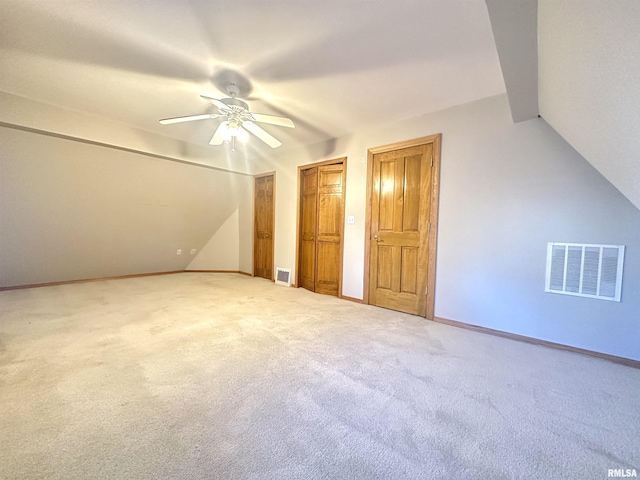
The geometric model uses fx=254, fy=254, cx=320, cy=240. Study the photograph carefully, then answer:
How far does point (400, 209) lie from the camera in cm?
328

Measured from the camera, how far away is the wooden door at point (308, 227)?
169 inches

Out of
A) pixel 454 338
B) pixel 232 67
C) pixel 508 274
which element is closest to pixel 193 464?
pixel 454 338

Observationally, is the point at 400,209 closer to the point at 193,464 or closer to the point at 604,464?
the point at 604,464

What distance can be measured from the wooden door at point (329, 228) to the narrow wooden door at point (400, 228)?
1.96 feet

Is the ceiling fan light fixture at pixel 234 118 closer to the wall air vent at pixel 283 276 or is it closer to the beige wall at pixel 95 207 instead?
the beige wall at pixel 95 207

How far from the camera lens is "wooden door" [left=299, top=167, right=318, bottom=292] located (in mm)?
4297

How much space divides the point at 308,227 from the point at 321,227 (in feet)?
1.08

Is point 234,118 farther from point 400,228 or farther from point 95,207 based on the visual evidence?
point 95,207

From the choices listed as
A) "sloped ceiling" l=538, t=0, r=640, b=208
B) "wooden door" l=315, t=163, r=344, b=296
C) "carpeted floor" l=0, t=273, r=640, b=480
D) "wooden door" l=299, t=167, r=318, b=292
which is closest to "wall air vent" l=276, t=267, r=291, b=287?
"wooden door" l=299, t=167, r=318, b=292

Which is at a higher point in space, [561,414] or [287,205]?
[287,205]

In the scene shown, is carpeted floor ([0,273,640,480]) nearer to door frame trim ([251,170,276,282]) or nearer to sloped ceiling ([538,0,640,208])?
sloped ceiling ([538,0,640,208])

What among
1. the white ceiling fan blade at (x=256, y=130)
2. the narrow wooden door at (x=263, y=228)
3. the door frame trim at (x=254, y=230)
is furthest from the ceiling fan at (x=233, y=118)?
the narrow wooden door at (x=263, y=228)

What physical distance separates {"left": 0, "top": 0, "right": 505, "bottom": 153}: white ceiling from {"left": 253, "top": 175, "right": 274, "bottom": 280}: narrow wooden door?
2.28m

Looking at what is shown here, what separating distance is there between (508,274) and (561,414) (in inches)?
53.9
